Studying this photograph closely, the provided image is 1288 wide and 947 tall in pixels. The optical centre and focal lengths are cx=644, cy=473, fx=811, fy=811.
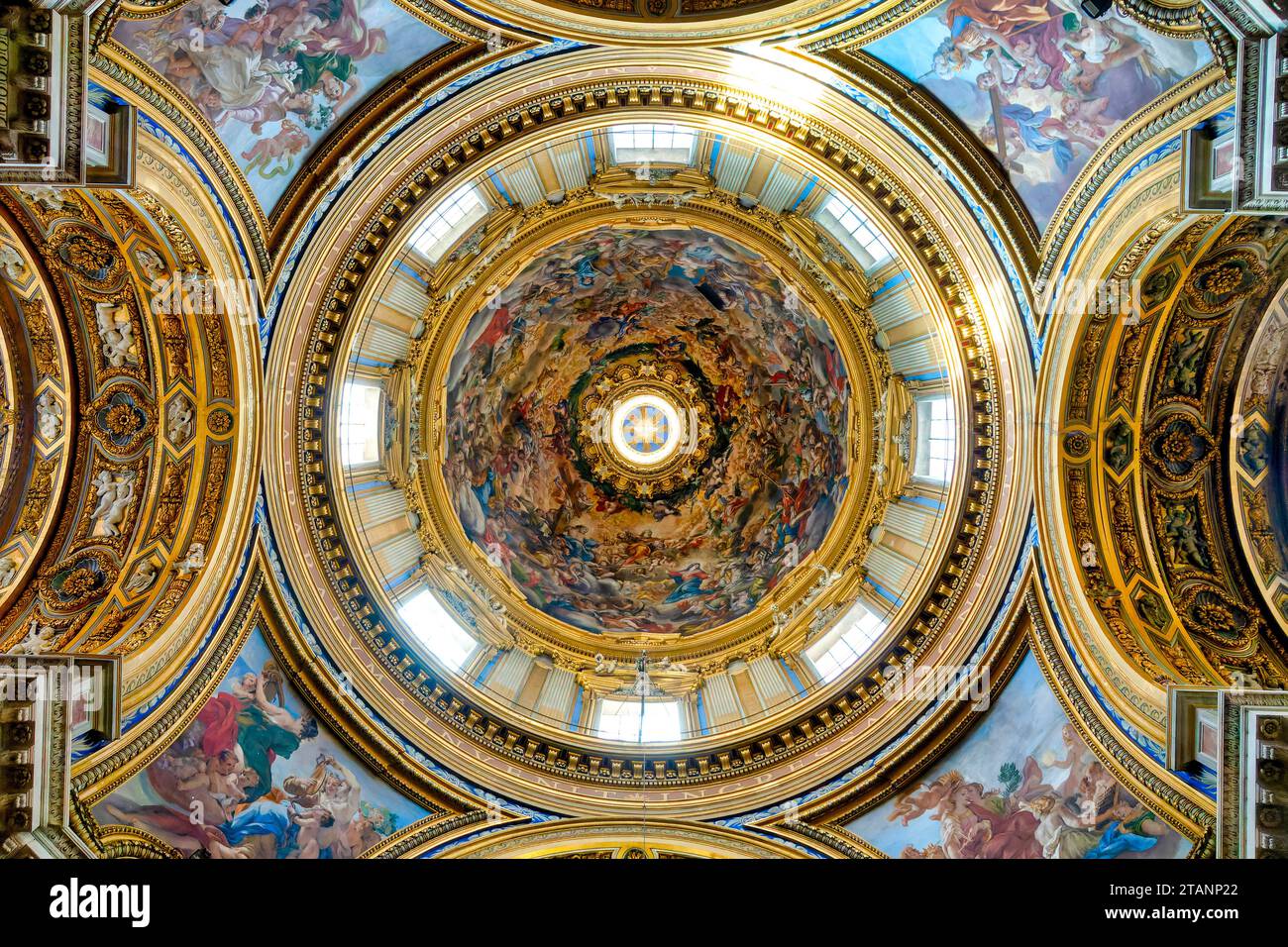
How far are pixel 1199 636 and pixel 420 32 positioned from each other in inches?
697

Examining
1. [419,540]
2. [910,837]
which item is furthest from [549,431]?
[910,837]

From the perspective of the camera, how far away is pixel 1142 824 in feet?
45.7

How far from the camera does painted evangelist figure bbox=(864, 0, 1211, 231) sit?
42.1ft

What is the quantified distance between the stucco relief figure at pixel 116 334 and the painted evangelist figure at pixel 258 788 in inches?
224

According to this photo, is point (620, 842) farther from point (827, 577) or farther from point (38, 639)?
point (38, 639)

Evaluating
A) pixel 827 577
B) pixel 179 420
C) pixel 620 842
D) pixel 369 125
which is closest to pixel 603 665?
pixel 620 842

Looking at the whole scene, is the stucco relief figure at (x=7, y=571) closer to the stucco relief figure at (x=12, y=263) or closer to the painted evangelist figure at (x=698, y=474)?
the stucco relief figure at (x=12, y=263)

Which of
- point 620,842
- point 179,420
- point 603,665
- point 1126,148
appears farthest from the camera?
point 603,665

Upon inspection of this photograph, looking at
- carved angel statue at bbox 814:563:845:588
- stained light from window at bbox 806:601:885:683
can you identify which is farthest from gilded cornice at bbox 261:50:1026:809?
carved angel statue at bbox 814:563:845:588

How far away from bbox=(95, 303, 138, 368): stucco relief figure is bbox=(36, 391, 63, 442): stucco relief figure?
3.73 ft

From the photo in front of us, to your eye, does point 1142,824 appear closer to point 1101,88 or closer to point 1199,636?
point 1199,636

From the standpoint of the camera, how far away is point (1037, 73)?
1382cm

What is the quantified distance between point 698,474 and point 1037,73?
545 inches

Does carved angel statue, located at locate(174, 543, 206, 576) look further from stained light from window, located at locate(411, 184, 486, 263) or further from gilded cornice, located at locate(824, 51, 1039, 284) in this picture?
gilded cornice, located at locate(824, 51, 1039, 284)
